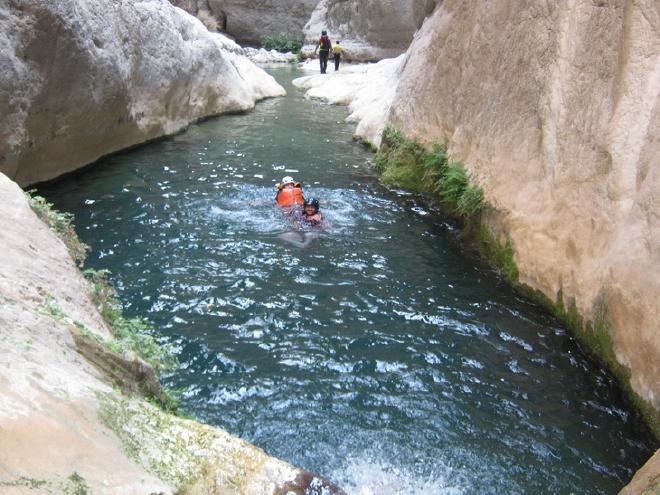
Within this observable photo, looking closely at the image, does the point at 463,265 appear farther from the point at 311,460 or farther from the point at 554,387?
the point at 311,460

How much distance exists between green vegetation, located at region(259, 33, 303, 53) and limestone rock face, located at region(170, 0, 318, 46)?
1.85m

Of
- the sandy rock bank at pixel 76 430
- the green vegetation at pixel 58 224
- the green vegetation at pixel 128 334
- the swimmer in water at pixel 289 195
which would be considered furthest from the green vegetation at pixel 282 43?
the sandy rock bank at pixel 76 430

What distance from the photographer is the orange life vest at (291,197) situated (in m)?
11.4

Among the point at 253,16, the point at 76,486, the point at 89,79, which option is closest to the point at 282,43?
the point at 253,16

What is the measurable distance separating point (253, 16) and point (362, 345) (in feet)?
168

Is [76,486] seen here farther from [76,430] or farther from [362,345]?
[362,345]

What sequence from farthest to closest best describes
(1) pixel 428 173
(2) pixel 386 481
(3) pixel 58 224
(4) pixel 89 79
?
(4) pixel 89 79, (1) pixel 428 173, (3) pixel 58 224, (2) pixel 386 481

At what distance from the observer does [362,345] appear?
280 inches

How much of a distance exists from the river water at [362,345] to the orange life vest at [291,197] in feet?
1.09

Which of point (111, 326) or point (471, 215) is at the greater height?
point (471, 215)

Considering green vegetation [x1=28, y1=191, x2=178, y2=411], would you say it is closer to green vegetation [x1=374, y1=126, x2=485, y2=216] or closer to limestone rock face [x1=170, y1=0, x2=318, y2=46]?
green vegetation [x1=374, y1=126, x2=485, y2=216]

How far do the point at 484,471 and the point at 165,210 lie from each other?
794 cm

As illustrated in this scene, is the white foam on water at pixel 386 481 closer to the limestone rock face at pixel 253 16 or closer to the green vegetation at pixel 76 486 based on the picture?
the green vegetation at pixel 76 486

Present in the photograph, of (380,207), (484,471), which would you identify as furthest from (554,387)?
(380,207)
